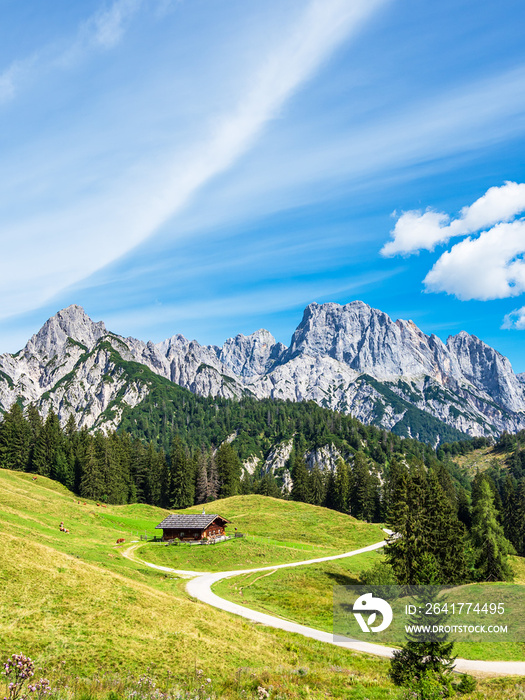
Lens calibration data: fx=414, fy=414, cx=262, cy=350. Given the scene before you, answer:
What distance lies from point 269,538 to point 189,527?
60.5 ft

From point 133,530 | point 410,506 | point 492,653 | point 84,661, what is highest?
point 410,506

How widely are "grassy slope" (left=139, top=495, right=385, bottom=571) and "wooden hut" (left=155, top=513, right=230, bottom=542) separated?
3448mm

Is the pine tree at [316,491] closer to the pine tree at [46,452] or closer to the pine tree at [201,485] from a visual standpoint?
the pine tree at [201,485]

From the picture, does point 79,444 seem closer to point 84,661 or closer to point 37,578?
point 37,578

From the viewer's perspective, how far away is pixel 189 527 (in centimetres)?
7081

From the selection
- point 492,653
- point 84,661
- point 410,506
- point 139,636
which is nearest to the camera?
point 84,661

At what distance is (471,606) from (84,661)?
36529mm

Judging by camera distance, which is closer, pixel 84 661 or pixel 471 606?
pixel 84 661

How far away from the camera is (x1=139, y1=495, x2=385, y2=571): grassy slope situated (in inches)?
2474

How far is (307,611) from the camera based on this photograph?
133 feet

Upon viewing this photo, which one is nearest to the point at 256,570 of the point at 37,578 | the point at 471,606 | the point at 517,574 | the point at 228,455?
the point at 471,606

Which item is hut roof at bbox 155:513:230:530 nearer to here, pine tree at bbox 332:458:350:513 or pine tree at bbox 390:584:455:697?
A: pine tree at bbox 390:584:455:697

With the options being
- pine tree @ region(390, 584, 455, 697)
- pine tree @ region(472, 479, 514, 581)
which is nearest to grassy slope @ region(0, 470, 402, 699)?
pine tree @ region(390, 584, 455, 697)

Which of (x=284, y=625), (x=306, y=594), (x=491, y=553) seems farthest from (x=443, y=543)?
(x=491, y=553)
